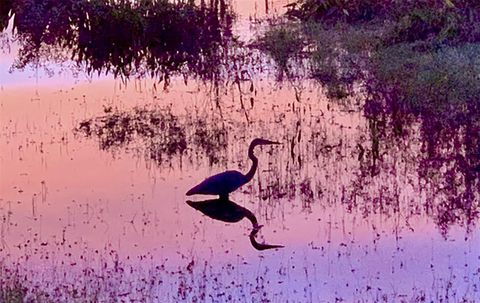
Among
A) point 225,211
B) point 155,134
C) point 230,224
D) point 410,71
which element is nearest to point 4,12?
point 155,134

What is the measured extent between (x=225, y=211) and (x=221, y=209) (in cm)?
7

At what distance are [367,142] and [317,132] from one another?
697 millimetres

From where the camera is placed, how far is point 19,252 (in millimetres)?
8562

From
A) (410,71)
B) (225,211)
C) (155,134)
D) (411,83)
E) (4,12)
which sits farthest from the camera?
(4,12)

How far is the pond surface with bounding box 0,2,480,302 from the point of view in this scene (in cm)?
782

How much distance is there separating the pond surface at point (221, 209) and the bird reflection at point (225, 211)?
21 mm

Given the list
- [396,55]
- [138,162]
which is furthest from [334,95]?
[138,162]

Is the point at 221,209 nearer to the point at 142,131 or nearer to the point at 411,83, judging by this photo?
the point at 142,131

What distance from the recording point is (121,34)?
16.3 metres

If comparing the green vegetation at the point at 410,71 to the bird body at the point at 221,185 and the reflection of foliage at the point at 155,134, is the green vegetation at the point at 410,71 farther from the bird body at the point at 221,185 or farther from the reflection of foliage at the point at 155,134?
the reflection of foliage at the point at 155,134

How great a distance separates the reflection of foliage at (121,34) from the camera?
16.1m

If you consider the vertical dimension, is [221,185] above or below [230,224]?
above

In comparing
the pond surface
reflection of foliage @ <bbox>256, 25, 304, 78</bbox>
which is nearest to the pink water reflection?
the pond surface

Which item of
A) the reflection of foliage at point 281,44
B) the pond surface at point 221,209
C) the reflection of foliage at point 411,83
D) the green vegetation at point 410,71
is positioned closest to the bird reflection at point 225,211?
the pond surface at point 221,209
